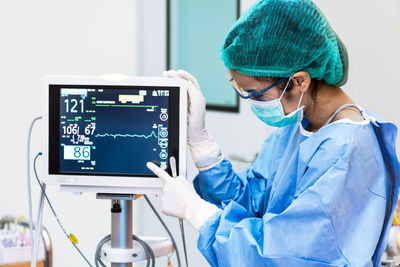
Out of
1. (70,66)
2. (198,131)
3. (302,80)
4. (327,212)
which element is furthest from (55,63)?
Answer: (327,212)

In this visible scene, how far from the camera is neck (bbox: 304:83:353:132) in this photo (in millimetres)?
1349

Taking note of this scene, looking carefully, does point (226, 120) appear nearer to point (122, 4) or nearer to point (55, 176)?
point (122, 4)

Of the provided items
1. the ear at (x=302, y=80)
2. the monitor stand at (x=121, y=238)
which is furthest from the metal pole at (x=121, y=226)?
the ear at (x=302, y=80)

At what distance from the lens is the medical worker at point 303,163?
117 centimetres

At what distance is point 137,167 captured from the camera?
4.37 feet

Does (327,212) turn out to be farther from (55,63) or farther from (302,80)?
(55,63)

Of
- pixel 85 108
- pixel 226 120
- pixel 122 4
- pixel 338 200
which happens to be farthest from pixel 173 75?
pixel 122 4

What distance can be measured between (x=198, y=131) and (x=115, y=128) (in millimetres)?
259

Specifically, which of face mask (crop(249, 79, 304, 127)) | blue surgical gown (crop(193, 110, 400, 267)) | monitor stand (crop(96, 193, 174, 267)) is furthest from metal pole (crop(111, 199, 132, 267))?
face mask (crop(249, 79, 304, 127))

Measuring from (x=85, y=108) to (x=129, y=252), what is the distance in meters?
0.38

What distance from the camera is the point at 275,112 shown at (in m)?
1.36

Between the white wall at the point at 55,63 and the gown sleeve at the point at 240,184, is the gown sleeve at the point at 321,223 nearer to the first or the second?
the gown sleeve at the point at 240,184

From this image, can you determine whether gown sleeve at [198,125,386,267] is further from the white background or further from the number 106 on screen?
the white background

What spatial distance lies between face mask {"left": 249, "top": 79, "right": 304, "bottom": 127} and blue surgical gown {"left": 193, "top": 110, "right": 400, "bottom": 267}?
0.24 ft
